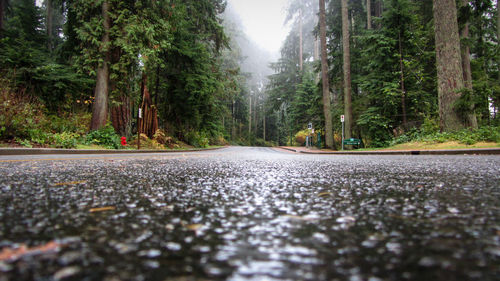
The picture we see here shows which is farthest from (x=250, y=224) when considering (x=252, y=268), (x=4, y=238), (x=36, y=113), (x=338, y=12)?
(x=338, y=12)

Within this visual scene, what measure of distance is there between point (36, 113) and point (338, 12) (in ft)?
82.2

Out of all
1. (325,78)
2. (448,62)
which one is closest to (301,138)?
(325,78)

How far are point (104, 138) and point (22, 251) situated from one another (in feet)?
43.3

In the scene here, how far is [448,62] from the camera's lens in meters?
11.1

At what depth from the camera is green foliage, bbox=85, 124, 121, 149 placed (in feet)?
39.5

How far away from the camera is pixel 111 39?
531 inches

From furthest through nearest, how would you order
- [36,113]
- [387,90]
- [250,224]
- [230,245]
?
[387,90] < [36,113] < [250,224] < [230,245]

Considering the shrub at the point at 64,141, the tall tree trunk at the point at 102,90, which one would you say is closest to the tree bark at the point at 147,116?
the tall tree trunk at the point at 102,90

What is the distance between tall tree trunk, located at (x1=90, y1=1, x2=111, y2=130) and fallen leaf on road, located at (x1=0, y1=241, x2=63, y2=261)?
1381 centimetres

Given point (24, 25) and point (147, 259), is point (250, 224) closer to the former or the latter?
point (147, 259)

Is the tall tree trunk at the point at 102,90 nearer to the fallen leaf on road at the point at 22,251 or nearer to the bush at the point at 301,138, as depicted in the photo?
the fallen leaf on road at the point at 22,251

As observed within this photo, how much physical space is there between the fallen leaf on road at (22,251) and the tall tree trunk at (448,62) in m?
13.3

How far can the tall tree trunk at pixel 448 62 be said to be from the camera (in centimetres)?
1083

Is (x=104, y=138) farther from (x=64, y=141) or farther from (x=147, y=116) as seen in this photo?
(x=147, y=116)
